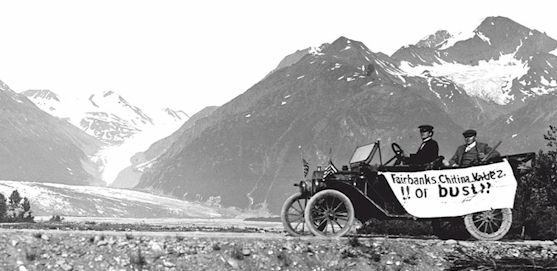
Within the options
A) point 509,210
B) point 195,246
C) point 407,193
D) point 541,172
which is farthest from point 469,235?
point 541,172

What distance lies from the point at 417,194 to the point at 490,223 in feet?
7.18

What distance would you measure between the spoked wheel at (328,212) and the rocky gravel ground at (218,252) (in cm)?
104

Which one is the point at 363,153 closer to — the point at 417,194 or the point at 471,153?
the point at 417,194

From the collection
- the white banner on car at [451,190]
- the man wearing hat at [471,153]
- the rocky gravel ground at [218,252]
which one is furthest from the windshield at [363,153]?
the rocky gravel ground at [218,252]

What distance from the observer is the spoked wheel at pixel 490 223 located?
52.4ft

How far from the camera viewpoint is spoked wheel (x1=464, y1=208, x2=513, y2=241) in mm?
15977

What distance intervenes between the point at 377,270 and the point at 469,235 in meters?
4.65

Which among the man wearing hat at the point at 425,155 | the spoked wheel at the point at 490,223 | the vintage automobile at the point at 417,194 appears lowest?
the spoked wheel at the point at 490,223

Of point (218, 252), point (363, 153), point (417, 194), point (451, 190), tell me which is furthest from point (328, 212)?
point (218, 252)

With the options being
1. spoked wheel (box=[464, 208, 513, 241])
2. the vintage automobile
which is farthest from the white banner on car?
spoked wheel (box=[464, 208, 513, 241])

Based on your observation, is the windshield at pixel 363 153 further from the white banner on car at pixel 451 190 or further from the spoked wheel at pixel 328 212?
A: the spoked wheel at pixel 328 212

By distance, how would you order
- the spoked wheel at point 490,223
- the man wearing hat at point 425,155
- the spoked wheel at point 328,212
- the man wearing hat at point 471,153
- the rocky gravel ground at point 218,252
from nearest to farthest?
1. the rocky gravel ground at point 218,252
2. the spoked wheel at point 328,212
3. the spoked wheel at point 490,223
4. the man wearing hat at point 425,155
5. the man wearing hat at point 471,153

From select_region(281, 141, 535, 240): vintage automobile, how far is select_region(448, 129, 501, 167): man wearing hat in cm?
40

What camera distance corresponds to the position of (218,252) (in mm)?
13422
